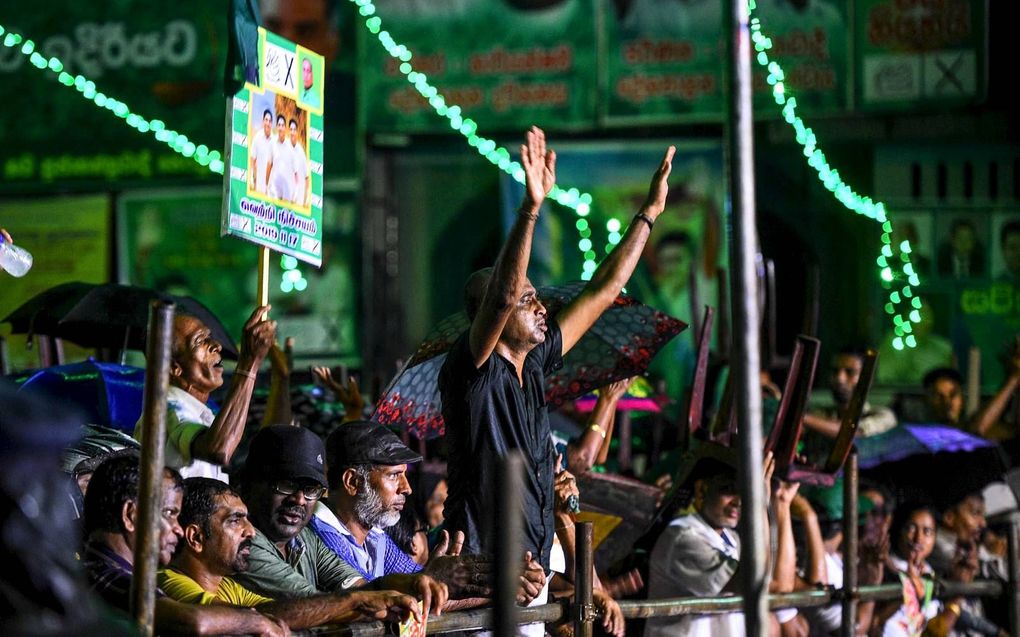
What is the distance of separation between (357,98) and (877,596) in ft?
34.5

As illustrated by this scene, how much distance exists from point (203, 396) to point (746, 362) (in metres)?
2.87

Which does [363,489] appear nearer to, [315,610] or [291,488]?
[291,488]

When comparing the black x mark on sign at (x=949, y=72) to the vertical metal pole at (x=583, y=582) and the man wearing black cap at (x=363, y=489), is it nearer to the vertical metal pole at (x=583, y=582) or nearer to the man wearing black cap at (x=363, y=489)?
the man wearing black cap at (x=363, y=489)

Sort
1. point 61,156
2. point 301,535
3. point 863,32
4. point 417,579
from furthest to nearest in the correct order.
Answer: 1. point 61,156
2. point 863,32
3. point 301,535
4. point 417,579

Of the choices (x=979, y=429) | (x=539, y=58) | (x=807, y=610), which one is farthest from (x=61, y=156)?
(x=807, y=610)

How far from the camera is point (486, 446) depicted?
5.94 m

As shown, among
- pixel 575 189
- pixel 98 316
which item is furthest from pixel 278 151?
pixel 575 189

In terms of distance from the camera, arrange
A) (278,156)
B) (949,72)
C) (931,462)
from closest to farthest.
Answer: (278,156)
(931,462)
(949,72)

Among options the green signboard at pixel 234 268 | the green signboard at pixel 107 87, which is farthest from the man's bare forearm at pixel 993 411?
the green signboard at pixel 107 87

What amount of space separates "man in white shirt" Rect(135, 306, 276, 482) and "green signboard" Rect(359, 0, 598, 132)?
11114mm

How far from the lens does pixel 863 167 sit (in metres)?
17.3

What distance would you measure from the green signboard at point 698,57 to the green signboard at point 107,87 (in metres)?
3.93

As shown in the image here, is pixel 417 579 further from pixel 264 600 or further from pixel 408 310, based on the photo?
pixel 408 310

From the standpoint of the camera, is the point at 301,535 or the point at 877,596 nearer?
the point at 301,535
